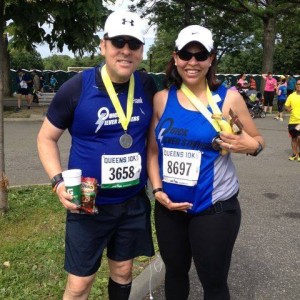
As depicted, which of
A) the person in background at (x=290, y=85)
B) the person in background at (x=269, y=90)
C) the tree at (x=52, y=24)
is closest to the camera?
the tree at (x=52, y=24)

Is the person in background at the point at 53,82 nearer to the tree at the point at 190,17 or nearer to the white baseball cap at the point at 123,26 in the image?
the tree at the point at 190,17

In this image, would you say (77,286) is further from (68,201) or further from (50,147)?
(50,147)

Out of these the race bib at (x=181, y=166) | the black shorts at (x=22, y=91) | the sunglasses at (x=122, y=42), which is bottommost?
the black shorts at (x=22, y=91)

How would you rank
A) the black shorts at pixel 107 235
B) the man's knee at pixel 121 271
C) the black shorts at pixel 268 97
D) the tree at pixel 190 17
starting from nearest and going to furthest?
the black shorts at pixel 107 235 < the man's knee at pixel 121 271 < the black shorts at pixel 268 97 < the tree at pixel 190 17

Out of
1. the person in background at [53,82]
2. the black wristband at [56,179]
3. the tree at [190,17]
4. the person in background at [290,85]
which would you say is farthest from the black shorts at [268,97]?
the black wristband at [56,179]

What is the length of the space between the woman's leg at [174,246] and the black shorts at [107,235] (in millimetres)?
126

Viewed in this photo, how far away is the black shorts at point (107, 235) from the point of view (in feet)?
8.39

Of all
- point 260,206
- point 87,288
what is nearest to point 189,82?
point 87,288

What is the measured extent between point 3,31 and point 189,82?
3.28 metres

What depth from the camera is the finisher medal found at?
248cm

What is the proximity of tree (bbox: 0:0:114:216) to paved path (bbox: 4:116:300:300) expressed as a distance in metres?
2.67

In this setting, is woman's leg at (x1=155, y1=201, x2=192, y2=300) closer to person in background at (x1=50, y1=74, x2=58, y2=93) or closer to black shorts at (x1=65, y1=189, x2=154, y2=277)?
black shorts at (x1=65, y1=189, x2=154, y2=277)

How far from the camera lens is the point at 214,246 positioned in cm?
249

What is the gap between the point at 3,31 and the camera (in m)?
4.93
